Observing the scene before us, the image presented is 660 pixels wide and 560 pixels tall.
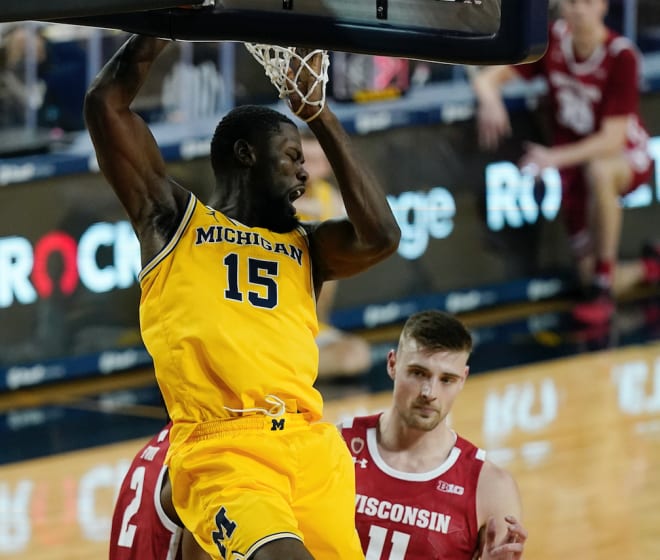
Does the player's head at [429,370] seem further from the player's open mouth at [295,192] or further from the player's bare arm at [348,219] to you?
the player's open mouth at [295,192]

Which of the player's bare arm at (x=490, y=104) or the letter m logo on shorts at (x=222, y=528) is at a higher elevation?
the player's bare arm at (x=490, y=104)

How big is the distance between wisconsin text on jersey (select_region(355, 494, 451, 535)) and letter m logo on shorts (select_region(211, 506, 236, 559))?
100 cm

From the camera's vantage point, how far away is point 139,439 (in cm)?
807

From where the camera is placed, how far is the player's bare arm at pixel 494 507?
4.56m

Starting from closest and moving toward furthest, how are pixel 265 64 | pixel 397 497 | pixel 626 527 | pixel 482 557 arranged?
pixel 265 64
pixel 482 557
pixel 397 497
pixel 626 527

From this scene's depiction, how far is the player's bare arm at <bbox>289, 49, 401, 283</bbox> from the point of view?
4.11 meters

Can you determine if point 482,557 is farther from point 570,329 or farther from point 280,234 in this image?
point 570,329

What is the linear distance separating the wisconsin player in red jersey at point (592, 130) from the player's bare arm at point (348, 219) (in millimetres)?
6226

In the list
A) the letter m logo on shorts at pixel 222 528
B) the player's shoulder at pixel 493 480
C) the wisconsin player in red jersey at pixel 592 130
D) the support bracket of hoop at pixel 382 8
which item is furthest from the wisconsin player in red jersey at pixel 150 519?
the wisconsin player in red jersey at pixel 592 130

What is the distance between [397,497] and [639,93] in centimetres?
690

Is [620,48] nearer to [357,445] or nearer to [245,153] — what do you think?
[357,445]

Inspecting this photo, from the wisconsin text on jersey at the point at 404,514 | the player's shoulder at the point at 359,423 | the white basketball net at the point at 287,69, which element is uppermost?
the white basketball net at the point at 287,69

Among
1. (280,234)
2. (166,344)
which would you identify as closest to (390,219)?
(280,234)

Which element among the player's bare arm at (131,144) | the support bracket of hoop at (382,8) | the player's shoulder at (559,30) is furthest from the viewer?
the player's shoulder at (559,30)
